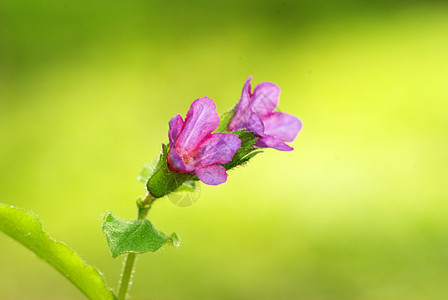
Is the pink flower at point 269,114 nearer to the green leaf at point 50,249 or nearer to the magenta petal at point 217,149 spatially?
the magenta petal at point 217,149

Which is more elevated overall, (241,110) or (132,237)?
(241,110)

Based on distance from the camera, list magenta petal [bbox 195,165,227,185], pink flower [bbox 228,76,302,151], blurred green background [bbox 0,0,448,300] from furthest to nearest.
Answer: blurred green background [bbox 0,0,448,300], pink flower [bbox 228,76,302,151], magenta petal [bbox 195,165,227,185]

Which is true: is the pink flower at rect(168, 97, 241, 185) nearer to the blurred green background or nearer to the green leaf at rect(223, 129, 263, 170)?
the green leaf at rect(223, 129, 263, 170)

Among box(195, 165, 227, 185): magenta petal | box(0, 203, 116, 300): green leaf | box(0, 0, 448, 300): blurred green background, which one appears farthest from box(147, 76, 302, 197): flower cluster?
box(0, 0, 448, 300): blurred green background

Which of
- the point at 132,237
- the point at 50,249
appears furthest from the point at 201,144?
the point at 50,249

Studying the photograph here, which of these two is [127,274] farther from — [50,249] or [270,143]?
[270,143]

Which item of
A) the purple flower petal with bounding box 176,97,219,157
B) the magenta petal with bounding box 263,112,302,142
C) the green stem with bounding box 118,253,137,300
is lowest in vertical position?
the green stem with bounding box 118,253,137,300
